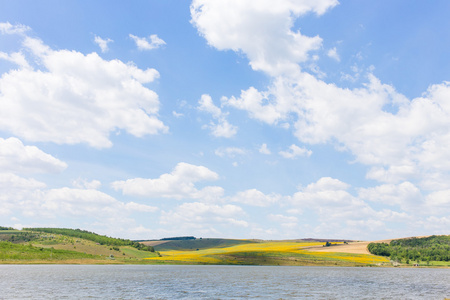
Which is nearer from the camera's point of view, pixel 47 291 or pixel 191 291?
pixel 47 291

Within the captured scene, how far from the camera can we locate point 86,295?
199 feet

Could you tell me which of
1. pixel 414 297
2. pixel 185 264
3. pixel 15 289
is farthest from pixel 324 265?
pixel 15 289

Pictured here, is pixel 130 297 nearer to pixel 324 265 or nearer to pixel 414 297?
pixel 414 297

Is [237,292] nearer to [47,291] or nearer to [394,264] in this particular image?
[47,291]

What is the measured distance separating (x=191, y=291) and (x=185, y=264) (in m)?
134

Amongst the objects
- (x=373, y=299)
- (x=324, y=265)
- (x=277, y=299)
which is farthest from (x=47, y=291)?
(x=324, y=265)

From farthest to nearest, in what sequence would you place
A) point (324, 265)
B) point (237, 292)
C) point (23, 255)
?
point (324, 265), point (23, 255), point (237, 292)

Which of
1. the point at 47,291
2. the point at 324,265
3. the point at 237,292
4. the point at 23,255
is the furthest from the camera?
the point at 324,265

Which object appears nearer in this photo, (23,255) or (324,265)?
(23,255)

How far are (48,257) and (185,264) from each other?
7032 centimetres

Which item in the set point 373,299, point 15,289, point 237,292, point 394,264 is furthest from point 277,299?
point 394,264

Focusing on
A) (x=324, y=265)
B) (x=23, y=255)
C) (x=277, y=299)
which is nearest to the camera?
(x=277, y=299)

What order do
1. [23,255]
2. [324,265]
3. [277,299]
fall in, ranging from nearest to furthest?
1. [277,299]
2. [23,255]
3. [324,265]

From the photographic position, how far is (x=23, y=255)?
18362 centimetres
